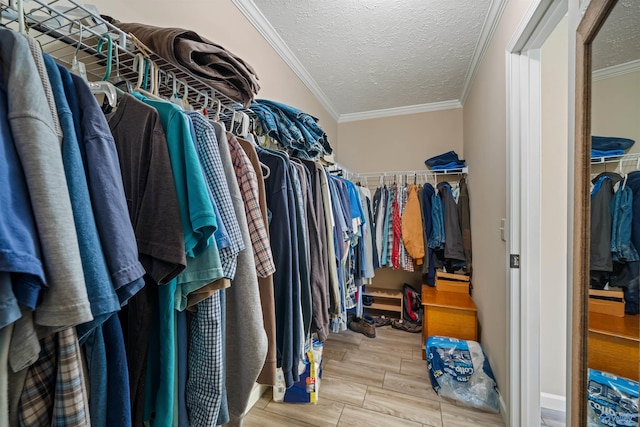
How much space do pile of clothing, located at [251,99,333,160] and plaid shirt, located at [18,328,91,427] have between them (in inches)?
42.7

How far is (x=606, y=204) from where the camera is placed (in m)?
0.60

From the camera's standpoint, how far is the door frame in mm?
1216

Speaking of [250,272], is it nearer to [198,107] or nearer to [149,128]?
[149,128]

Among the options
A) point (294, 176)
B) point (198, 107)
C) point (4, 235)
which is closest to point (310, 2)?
point (198, 107)

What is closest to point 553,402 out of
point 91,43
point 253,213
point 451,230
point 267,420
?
point 451,230

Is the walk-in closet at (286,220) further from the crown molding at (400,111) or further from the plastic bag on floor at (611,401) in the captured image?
the crown molding at (400,111)

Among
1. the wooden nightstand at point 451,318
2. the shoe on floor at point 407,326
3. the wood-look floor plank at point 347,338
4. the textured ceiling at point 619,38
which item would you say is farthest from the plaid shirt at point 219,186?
the shoe on floor at point 407,326

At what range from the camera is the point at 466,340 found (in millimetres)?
1859

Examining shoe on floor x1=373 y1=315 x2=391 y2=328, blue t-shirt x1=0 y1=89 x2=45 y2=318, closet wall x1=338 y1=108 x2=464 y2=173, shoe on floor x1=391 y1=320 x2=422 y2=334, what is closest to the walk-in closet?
blue t-shirt x1=0 y1=89 x2=45 y2=318

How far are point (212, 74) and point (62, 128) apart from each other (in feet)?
1.66

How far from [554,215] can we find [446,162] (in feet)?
3.68

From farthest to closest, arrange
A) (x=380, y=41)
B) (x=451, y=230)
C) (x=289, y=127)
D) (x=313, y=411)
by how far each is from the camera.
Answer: (x=451, y=230)
(x=380, y=41)
(x=313, y=411)
(x=289, y=127)

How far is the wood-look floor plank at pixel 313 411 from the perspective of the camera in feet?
4.50

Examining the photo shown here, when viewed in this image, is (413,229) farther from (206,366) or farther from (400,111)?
(206,366)
